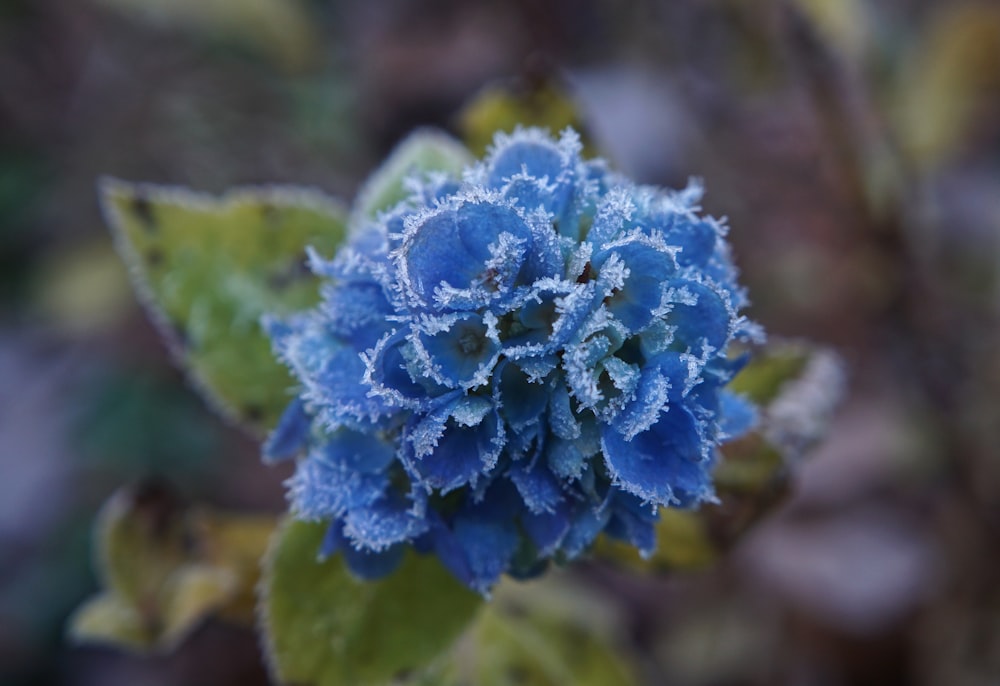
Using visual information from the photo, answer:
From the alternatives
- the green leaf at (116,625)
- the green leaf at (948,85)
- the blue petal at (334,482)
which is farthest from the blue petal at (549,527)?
the green leaf at (948,85)

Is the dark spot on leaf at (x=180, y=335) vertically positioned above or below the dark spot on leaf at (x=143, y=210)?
below

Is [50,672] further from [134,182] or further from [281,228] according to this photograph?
[281,228]

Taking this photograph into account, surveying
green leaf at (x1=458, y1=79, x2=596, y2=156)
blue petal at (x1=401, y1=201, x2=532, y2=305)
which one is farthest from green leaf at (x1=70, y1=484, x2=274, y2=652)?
green leaf at (x1=458, y1=79, x2=596, y2=156)

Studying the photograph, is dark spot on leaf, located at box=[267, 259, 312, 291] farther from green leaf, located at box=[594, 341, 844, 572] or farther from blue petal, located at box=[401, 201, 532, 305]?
green leaf, located at box=[594, 341, 844, 572]

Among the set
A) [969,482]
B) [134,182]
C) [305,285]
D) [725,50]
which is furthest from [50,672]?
[725,50]

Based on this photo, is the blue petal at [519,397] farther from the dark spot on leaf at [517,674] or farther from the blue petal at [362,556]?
the dark spot on leaf at [517,674]

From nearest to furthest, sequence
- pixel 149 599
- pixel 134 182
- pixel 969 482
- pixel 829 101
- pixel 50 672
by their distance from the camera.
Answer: pixel 149 599 → pixel 829 101 → pixel 969 482 → pixel 50 672 → pixel 134 182
